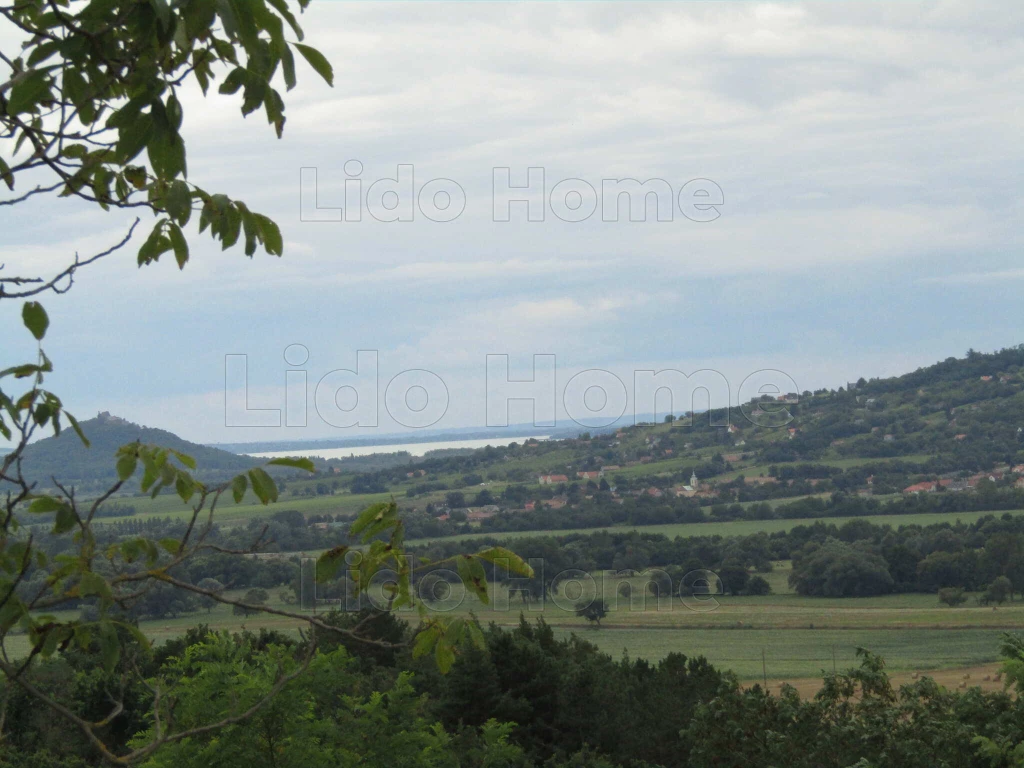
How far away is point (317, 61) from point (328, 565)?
0.99 metres

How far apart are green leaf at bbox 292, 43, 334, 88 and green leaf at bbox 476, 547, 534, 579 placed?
0.95 m

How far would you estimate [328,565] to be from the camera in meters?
2.10

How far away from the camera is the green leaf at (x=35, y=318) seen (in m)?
2.06

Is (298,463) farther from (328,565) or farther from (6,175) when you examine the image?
(6,175)

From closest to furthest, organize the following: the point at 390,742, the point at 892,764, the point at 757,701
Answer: the point at 390,742 < the point at 892,764 < the point at 757,701

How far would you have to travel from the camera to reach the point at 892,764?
1028 cm

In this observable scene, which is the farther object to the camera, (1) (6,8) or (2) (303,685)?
(2) (303,685)

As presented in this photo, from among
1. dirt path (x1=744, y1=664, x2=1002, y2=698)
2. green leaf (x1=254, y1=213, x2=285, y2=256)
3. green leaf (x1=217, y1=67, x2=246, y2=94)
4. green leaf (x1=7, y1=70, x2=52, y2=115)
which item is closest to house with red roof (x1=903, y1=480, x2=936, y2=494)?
dirt path (x1=744, y1=664, x2=1002, y2=698)

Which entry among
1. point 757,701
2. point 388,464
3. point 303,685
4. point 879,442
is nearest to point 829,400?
point 879,442

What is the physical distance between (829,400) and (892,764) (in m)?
75.1

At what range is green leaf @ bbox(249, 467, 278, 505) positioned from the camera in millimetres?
1974

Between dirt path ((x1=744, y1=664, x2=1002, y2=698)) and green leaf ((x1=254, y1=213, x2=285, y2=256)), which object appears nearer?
green leaf ((x1=254, y1=213, x2=285, y2=256))

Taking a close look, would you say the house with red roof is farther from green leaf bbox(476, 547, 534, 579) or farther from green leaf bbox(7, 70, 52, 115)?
green leaf bbox(7, 70, 52, 115)

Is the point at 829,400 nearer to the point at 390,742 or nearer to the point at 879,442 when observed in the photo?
the point at 879,442
